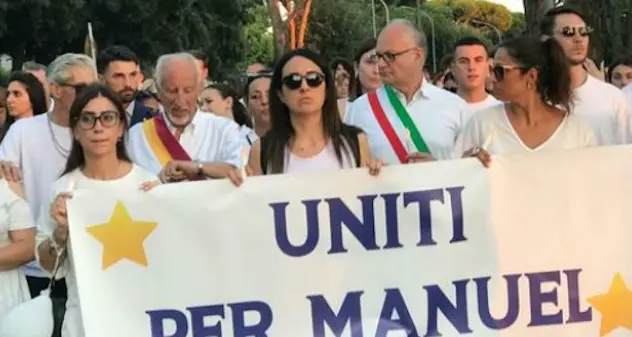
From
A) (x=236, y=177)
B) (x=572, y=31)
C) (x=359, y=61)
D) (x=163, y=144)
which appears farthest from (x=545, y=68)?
(x=359, y=61)

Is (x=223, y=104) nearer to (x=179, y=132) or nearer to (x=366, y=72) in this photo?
(x=366, y=72)

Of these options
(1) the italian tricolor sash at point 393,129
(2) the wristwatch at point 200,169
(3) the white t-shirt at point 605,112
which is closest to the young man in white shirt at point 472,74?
(1) the italian tricolor sash at point 393,129

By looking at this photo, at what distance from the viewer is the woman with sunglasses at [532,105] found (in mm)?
4480

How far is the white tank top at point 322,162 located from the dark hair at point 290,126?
1 centimetres

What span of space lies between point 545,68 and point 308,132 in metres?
1.07

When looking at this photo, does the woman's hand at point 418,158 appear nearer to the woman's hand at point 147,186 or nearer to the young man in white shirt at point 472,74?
the woman's hand at point 147,186

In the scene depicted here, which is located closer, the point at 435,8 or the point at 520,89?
the point at 520,89

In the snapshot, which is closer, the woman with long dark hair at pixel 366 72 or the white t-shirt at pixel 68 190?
the white t-shirt at pixel 68 190

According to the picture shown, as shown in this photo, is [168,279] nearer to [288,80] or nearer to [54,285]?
[54,285]

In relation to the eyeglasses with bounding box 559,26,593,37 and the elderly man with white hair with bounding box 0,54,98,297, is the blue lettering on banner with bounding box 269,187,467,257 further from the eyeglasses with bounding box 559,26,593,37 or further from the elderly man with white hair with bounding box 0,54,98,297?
the elderly man with white hair with bounding box 0,54,98,297

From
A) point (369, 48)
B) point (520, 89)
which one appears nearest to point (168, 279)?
point (520, 89)

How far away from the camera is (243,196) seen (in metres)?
4.39

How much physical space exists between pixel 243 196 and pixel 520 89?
4.18 feet

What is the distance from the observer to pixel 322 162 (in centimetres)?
453
